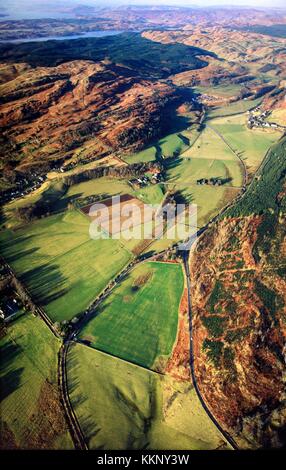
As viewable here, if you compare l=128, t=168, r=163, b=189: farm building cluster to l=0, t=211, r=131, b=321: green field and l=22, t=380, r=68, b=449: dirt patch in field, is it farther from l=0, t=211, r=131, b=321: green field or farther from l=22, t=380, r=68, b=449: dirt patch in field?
l=22, t=380, r=68, b=449: dirt patch in field

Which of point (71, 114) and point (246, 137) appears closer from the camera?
point (71, 114)

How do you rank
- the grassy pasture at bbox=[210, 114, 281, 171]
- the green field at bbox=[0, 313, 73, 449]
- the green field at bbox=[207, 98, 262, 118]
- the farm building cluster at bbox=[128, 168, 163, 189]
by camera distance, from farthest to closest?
the green field at bbox=[207, 98, 262, 118] < the grassy pasture at bbox=[210, 114, 281, 171] < the farm building cluster at bbox=[128, 168, 163, 189] < the green field at bbox=[0, 313, 73, 449]

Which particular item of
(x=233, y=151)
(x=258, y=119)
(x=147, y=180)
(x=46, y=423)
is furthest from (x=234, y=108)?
(x=46, y=423)

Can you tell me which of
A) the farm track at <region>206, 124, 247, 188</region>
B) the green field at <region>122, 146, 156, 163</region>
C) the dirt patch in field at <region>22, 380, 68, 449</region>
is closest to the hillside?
the dirt patch in field at <region>22, 380, 68, 449</region>

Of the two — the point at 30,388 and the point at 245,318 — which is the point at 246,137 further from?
the point at 30,388
